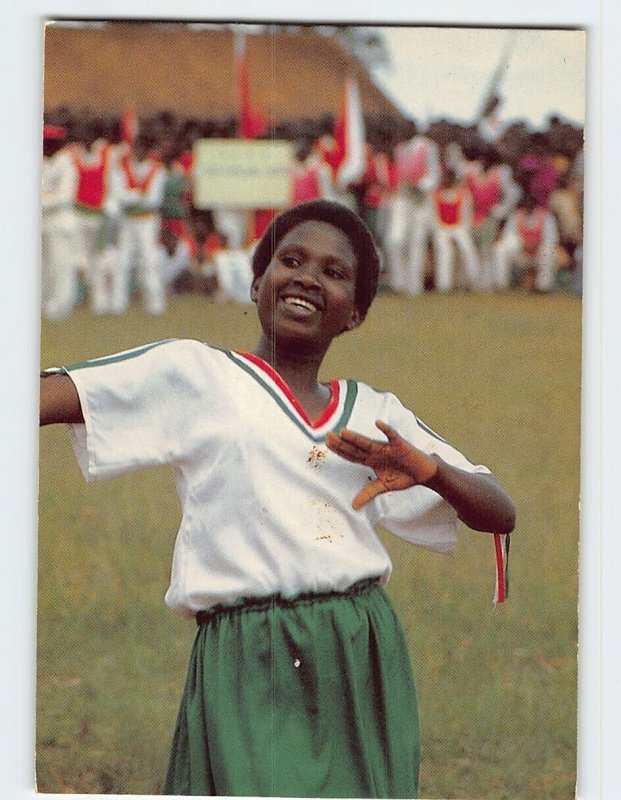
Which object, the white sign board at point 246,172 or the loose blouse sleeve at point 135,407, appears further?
the white sign board at point 246,172

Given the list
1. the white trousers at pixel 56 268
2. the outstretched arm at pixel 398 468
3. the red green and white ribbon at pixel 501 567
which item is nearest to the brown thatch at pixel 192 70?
the white trousers at pixel 56 268

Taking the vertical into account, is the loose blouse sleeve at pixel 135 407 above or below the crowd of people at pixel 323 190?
below

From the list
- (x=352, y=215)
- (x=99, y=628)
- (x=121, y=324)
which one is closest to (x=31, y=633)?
(x=99, y=628)

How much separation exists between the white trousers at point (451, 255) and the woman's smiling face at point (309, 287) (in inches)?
15.0

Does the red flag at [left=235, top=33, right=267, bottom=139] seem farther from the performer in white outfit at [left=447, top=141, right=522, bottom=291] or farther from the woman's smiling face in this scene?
the performer in white outfit at [left=447, top=141, right=522, bottom=291]

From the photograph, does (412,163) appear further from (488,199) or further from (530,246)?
(530,246)

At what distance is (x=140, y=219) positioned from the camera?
4.59 m

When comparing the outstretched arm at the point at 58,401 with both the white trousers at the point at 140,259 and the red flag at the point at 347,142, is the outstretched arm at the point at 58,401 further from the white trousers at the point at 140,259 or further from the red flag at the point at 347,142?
the red flag at the point at 347,142

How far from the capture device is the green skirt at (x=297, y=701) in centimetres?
420

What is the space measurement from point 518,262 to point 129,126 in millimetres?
1374

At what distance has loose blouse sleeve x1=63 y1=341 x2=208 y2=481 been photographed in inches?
165

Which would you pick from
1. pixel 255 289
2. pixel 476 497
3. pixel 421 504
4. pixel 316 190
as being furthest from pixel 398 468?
pixel 316 190

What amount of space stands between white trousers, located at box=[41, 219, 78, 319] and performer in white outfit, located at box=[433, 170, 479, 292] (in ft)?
3.98

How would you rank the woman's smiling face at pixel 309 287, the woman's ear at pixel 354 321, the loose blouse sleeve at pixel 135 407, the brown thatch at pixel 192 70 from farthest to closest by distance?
the brown thatch at pixel 192 70, the woman's ear at pixel 354 321, the woman's smiling face at pixel 309 287, the loose blouse sleeve at pixel 135 407
